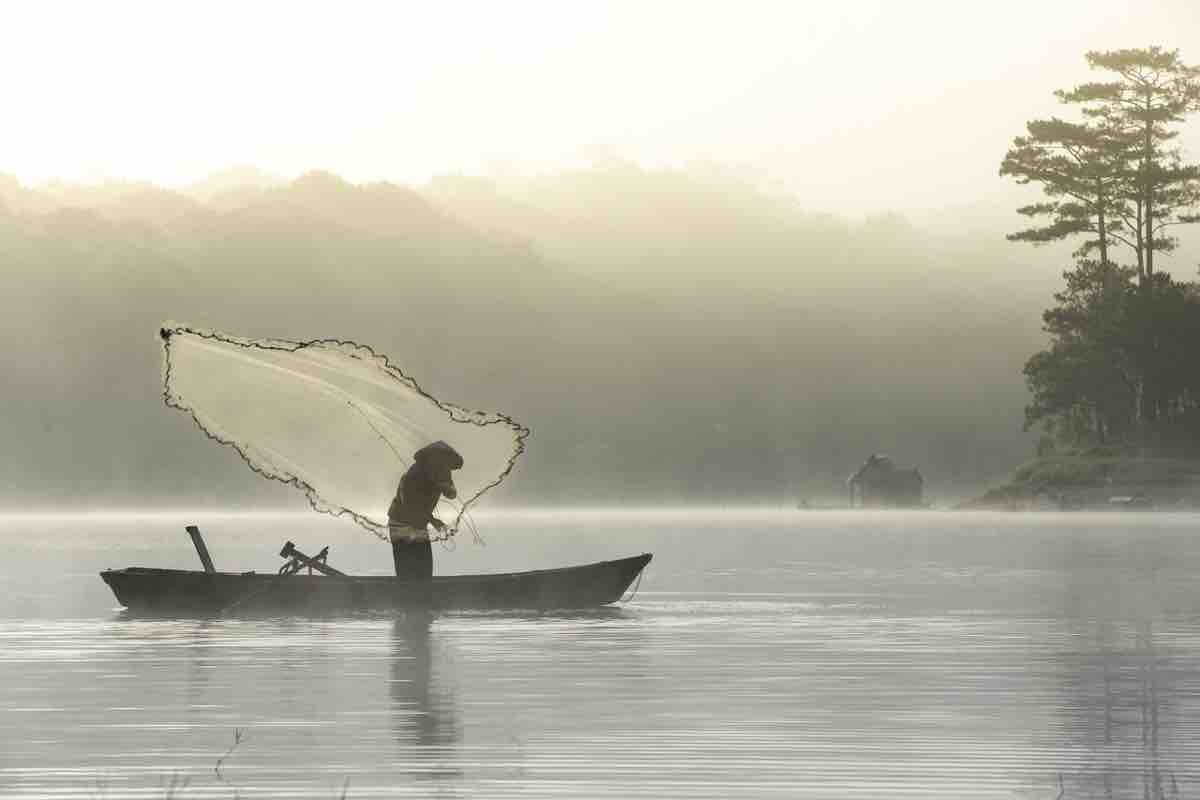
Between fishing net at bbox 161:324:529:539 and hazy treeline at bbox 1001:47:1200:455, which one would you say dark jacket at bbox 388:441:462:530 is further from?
hazy treeline at bbox 1001:47:1200:455

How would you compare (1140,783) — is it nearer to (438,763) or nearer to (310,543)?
(438,763)

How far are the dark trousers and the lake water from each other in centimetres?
105

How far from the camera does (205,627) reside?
148ft

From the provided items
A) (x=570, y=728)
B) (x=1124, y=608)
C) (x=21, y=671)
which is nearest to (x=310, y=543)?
(x=1124, y=608)

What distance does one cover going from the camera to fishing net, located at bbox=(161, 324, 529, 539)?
40375 mm

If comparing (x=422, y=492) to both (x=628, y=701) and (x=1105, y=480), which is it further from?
(x=1105, y=480)

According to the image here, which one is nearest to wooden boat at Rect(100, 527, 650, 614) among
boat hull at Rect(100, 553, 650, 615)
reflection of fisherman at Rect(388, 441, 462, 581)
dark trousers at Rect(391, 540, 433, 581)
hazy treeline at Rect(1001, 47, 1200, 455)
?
boat hull at Rect(100, 553, 650, 615)

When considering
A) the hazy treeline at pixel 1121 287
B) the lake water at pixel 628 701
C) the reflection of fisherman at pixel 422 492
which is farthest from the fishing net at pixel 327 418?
the hazy treeline at pixel 1121 287

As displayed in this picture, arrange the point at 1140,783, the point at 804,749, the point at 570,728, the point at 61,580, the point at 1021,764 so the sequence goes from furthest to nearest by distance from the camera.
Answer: the point at 61,580, the point at 570,728, the point at 804,749, the point at 1021,764, the point at 1140,783

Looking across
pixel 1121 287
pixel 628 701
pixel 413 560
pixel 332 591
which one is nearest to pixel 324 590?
pixel 332 591

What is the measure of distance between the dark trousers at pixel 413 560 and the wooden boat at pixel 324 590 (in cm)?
40

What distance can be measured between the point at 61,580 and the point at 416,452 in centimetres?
3817

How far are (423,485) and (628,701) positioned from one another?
53.1 feet

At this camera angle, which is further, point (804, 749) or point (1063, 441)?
point (1063, 441)
